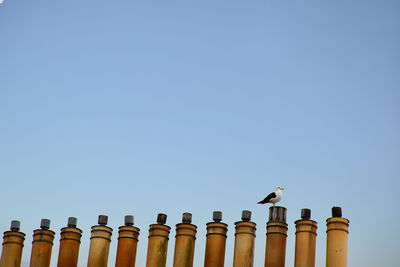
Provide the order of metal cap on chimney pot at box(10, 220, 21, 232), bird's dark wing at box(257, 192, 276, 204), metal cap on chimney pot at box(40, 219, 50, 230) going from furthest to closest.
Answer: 1. metal cap on chimney pot at box(10, 220, 21, 232)
2. metal cap on chimney pot at box(40, 219, 50, 230)
3. bird's dark wing at box(257, 192, 276, 204)

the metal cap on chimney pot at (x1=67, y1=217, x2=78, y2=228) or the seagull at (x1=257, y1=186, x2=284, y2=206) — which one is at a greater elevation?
the seagull at (x1=257, y1=186, x2=284, y2=206)

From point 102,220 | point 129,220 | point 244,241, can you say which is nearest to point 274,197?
point 244,241

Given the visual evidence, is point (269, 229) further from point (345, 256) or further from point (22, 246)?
point (22, 246)

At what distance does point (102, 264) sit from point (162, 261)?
1606 mm

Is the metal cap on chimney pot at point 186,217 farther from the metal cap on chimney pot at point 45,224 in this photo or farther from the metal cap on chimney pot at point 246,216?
the metal cap on chimney pot at point 45,224

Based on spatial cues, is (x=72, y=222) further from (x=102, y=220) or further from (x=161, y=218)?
(x=161, y=218)

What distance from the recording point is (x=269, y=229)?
17.6m

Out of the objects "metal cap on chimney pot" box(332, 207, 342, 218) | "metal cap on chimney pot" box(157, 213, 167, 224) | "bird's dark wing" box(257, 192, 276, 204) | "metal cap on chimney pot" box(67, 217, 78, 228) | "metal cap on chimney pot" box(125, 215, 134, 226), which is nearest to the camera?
"metal cap on chimney pot" box(332, 207, 342, 218)

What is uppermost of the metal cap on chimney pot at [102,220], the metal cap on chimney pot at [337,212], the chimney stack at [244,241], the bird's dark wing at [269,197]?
the bird's dark wing at [269,197]

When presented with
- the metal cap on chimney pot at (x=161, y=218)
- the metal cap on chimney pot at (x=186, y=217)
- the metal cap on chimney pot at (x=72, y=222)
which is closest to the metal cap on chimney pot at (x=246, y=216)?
the metal cap on chimney pot at (x=186, y=217)

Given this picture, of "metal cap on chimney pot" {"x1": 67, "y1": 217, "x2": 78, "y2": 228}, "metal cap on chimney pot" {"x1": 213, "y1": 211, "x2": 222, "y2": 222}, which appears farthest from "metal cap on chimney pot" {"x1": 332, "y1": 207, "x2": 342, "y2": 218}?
"metal cap on chimney pot" {"x1": 67, "y1": 217, "x2": 78, "y2": 228}

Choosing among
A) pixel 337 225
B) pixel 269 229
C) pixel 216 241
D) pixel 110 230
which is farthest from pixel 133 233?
pixel 337 225

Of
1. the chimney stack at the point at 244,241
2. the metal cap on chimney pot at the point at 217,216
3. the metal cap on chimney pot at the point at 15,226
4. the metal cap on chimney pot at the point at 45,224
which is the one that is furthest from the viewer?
the metal cap on chimney pot at the point at 15,226

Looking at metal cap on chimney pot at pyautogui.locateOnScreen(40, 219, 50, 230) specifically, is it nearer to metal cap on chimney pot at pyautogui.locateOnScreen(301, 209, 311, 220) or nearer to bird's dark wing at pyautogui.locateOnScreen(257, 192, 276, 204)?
bird's dark wing at pyautogui.locateOnScreen(257, 192, 276, 204)
